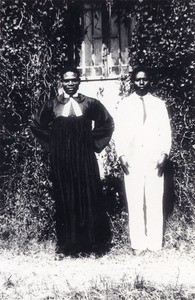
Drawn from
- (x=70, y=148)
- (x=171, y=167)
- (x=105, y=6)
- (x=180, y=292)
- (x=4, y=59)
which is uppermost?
(x=105, y=6)

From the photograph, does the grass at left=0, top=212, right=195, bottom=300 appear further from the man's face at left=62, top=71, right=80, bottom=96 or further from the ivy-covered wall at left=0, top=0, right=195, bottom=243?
the man's face at left=62, top=71, right=80, bottom=96

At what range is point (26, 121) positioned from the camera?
7.00 metres

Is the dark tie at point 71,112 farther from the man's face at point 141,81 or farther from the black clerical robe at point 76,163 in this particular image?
the man's face at point 141,81

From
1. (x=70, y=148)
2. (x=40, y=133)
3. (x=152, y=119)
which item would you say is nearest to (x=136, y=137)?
(x=152, y=119)

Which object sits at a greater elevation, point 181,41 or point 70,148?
point 181,41

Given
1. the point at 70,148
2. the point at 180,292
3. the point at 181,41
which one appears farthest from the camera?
the point at 181,41

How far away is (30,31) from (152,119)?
2.31 m

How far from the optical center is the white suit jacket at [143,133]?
565 centimetres

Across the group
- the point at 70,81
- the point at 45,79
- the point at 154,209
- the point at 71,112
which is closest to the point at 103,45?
the point at 45,79

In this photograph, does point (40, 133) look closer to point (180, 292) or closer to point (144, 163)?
point (144, 163)

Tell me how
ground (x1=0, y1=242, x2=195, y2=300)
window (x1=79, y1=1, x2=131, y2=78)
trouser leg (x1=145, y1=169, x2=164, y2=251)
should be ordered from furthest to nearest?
window (x1=79, y1=1, x2=131, y2=78)
trouser leg (x1=145, y1=169, x2=164, y2=251)
ground (x1=0, y1=242, x2=195, y2=300)

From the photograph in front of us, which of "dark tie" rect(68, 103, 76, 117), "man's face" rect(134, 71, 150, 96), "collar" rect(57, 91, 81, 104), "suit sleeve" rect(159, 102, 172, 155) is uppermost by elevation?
"man's face" rect(134, 71, 150, 96)

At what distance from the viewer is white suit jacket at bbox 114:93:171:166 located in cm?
565

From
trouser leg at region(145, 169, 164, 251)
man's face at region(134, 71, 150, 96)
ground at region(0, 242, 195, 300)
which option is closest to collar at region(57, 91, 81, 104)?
man's face at region(134, 71, 150, 96)
